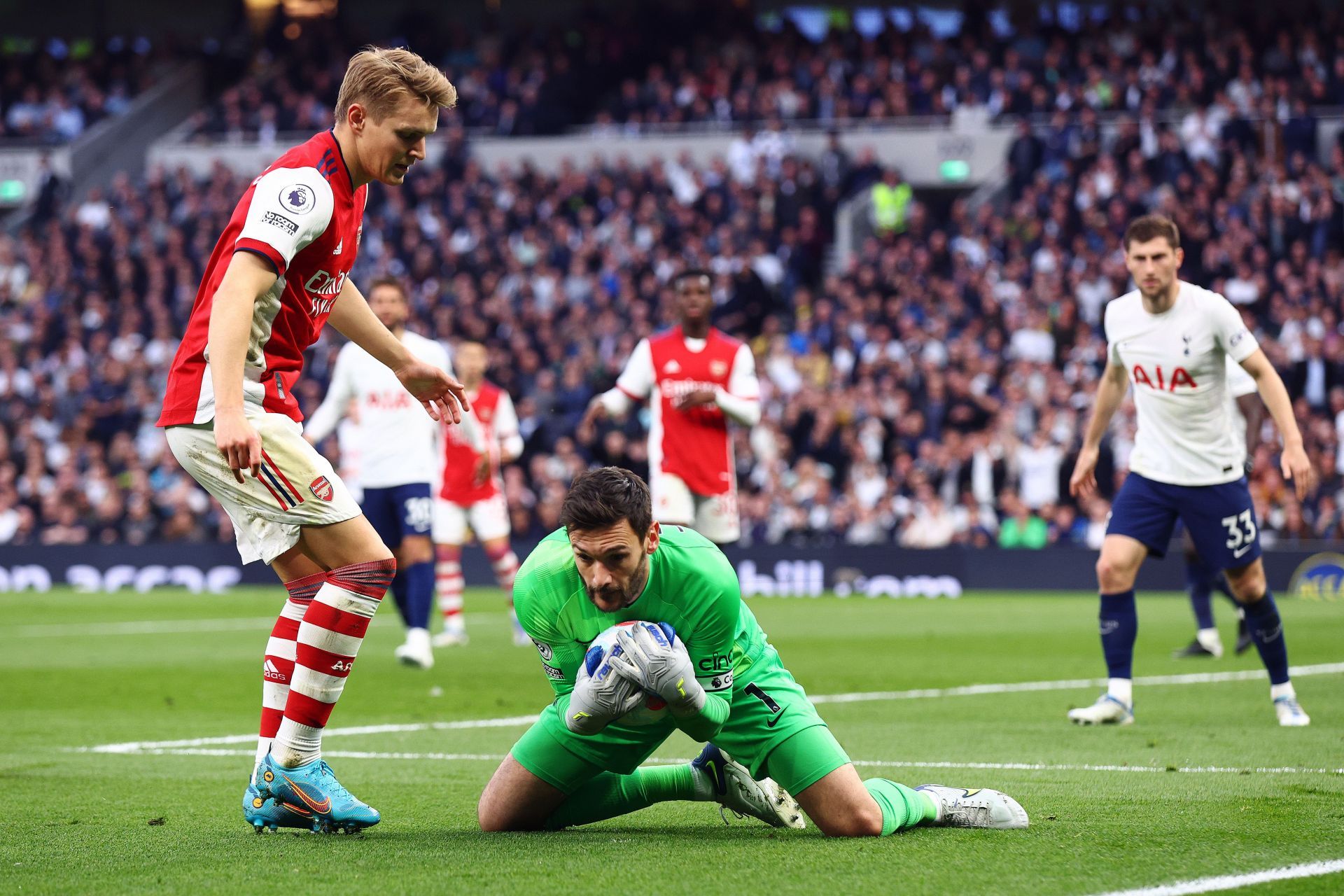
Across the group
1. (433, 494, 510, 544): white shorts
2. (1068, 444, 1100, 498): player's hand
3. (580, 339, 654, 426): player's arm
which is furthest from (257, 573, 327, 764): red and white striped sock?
(433, 494, 510, 544): white shorts

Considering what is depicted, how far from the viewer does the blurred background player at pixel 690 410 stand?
430 inches

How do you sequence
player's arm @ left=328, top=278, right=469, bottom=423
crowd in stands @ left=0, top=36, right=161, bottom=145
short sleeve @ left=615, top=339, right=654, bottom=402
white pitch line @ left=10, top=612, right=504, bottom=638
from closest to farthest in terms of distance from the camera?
player's arm @ left=328, top=278, right=469, bottom=423 < short sleeve @ left=615, top=339, right=654, bottom=402 < white pitch line @ left=10, top=612, right=504, bottom=638 < crowd in stands @ left=0, top=36, right=161, bottom=145

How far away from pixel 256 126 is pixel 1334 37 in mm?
Answer: 20223

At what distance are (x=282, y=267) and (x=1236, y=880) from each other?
3.06 m

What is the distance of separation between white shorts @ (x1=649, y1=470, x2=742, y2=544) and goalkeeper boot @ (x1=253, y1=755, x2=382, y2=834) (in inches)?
226

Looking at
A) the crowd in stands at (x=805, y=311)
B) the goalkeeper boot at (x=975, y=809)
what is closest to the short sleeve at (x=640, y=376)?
the goalkeeper boot at (x=975, y=809)

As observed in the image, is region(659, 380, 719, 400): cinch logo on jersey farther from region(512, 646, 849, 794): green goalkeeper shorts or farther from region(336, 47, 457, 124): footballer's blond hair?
region(336, 47, 457, 124): footballer's blond hair

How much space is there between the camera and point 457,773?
6699 mm

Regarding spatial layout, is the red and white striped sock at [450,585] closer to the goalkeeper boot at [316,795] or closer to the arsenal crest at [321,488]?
the goalkeeper boot at [316,795]

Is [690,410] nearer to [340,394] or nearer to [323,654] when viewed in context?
[340,394]

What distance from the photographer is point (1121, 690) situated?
8.42 metres

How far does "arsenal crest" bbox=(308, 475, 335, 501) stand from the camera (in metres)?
5.05

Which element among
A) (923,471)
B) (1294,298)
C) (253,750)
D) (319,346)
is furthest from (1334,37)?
(253,750)

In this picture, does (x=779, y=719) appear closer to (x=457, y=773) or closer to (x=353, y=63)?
(x=457, y=773)
